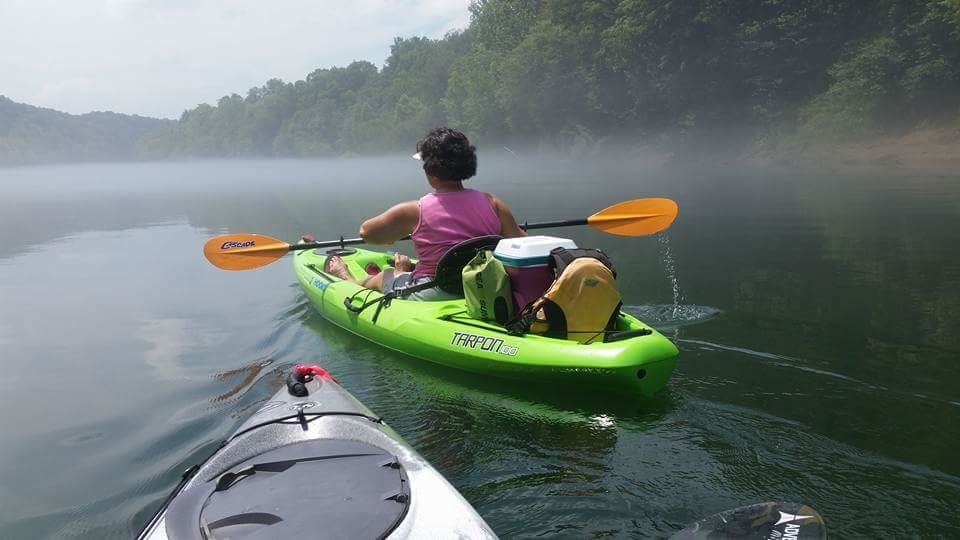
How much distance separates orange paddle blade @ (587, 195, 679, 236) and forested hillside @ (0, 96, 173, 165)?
189 meters

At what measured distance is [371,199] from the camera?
2927 cm

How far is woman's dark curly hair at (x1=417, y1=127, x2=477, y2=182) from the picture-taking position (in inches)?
Answer: 218

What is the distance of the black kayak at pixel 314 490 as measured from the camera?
232 centimetres

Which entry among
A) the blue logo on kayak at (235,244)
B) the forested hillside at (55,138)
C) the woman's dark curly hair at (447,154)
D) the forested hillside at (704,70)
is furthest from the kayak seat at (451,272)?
the forested hillside at (55,138)

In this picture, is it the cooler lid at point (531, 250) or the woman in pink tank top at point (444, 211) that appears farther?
the woman in pink tank top at point (444, 211)

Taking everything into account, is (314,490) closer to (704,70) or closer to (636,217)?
(636,217)

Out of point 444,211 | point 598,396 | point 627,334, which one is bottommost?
point 598,396

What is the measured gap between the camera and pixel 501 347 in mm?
5035

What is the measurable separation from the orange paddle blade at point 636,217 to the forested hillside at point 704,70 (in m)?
26.0

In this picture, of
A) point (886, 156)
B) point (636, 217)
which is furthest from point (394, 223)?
point (886, 156)

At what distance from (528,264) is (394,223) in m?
1.31

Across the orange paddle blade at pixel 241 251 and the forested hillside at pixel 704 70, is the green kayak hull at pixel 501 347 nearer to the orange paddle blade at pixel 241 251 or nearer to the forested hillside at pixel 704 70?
the orange paddle blade at pixel 241 251

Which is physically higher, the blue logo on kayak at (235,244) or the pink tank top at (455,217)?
the pink tank top at (455,217)

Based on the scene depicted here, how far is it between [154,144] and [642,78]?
164 meters
